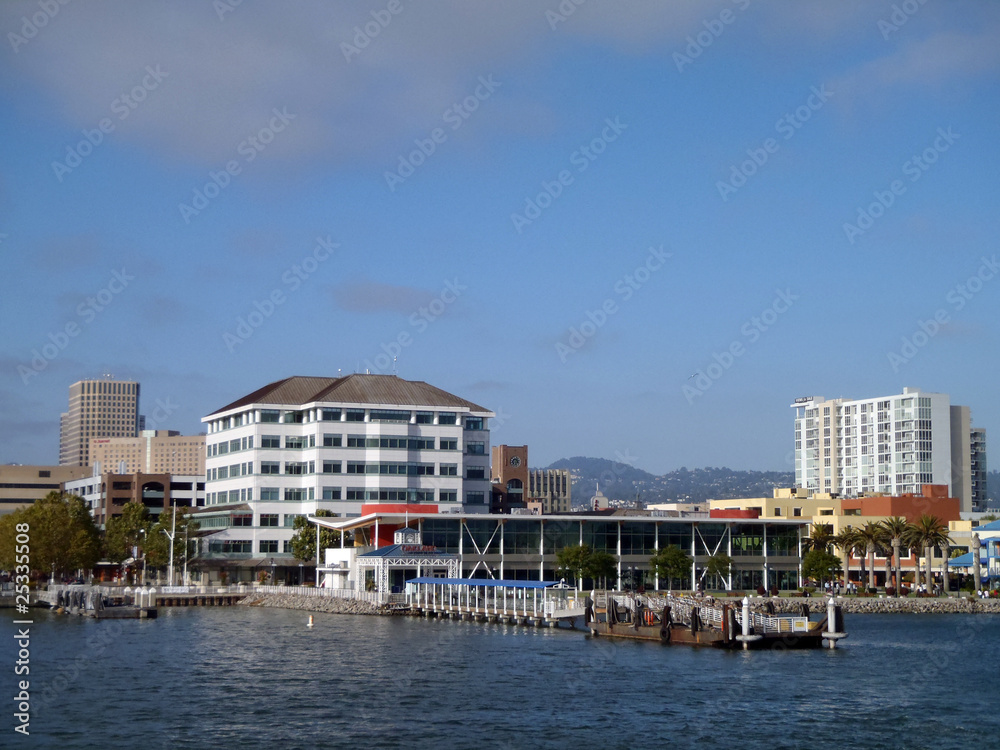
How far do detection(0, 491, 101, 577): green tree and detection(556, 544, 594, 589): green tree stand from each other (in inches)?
2366

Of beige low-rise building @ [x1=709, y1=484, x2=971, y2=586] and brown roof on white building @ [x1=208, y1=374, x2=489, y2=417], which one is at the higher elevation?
brown roof on white building @ [x1=208, y1=374, x2=489, y2=417]

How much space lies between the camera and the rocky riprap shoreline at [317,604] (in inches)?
4712

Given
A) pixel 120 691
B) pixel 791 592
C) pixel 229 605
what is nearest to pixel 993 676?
pixel 120 691

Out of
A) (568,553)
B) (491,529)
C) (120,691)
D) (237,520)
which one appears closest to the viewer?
(120,691)

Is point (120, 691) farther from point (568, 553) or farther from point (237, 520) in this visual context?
point (237, 520)

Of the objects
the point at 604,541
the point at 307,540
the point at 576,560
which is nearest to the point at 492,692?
the point at 576,560

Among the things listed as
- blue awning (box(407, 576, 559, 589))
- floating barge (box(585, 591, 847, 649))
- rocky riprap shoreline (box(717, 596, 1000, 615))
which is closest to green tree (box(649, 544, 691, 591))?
rocky riprap shoreline (box(717, 596, 1000, 615))

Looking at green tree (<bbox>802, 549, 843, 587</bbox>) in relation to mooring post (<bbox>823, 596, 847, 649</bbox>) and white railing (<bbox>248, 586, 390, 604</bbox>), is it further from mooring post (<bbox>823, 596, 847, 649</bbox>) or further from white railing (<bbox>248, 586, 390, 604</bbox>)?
mooring post (<bbox>823, 596, 847, 649</bbox>)

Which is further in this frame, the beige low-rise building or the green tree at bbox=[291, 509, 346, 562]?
the beige low-rise building

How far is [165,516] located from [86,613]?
58.7 meters

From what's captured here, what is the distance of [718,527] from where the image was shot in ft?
490

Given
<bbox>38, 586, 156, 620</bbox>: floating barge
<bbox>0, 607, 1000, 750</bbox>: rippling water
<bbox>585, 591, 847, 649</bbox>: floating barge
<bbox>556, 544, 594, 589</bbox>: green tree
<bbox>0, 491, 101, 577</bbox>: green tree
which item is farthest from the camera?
<bbox>0, 491, 101, 577</bbox>: green tree

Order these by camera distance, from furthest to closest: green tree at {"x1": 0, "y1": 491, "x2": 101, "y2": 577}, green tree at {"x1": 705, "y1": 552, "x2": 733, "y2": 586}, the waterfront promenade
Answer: green tree at {"x1": 0, "y1": 491, "x2": 101, "y2": 577} → green tree at {"x1": 705, "y1": 552, "x2": 733, "y2": 586} → the waterfront promenade

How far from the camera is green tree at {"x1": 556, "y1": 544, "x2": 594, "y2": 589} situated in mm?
131625
